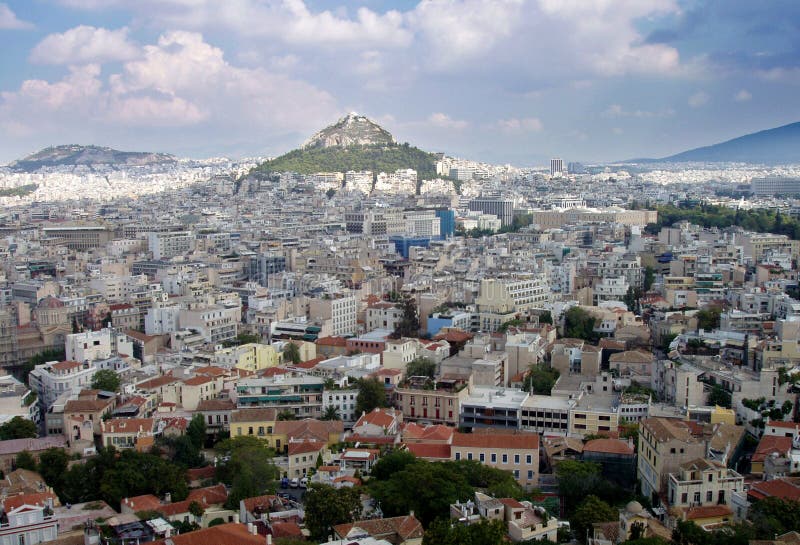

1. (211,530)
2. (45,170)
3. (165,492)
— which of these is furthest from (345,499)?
(45,170)

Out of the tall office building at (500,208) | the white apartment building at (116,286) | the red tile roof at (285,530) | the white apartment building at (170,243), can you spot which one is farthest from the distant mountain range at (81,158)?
the red tile roof at (285,530)

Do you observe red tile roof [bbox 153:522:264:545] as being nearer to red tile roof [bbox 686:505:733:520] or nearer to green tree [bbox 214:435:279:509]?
green tree [bbox 214:435:279:509]

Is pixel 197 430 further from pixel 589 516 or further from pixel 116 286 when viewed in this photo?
pixel 116 286

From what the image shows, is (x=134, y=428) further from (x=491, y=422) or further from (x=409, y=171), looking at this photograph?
(x=409, y=171)

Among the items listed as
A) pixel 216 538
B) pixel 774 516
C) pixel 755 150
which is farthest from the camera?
pixel 755 150

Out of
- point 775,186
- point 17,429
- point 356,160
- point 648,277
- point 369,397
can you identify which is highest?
point 356,160

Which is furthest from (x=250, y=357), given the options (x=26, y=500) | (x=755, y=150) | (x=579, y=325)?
(x=755, y=150)
